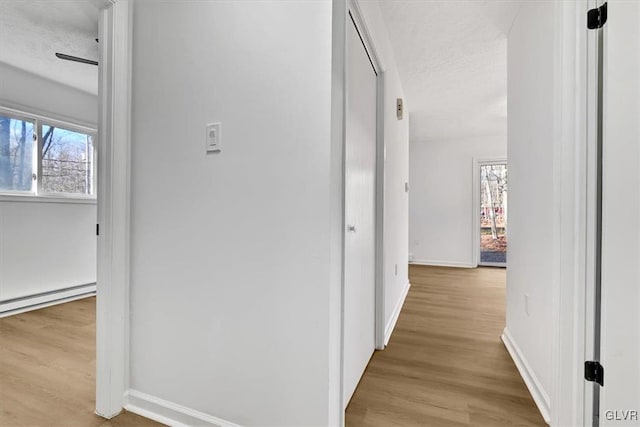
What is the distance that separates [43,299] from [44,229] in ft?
2.36

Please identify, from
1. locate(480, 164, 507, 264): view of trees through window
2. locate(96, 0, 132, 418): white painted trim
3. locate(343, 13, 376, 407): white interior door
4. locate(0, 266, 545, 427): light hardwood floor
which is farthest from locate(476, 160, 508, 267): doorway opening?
locate(96, 0, 132, 418): white painted trim

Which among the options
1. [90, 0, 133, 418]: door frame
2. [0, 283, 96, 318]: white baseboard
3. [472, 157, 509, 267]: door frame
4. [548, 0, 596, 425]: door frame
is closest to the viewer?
[548, 0, 596, 425]: door frame

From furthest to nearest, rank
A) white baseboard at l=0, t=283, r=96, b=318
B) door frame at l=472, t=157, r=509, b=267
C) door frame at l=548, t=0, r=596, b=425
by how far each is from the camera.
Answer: door frame at l=472, t=157, r=509, b=267, white baseboard at l=0, t=283, r=96, b=318, door frame at l=548, t=0, r=596, b=425

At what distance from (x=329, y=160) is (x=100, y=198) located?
112 centimetres

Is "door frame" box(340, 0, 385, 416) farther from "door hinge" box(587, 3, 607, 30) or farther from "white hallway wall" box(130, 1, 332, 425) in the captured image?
"door hinge" box(587, 3, 607, 30)

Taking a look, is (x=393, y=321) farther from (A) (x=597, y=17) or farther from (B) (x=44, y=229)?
(B) (x=44, y=229)

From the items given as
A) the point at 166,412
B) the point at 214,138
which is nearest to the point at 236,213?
the point at 214,138

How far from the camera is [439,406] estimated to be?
149 cm

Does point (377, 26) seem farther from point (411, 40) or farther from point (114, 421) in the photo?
point (114, 421)

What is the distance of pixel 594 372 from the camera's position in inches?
46.3

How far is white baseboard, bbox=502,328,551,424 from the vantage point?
142cm

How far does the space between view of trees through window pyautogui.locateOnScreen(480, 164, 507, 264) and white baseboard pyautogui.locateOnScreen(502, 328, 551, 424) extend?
12.1 feet

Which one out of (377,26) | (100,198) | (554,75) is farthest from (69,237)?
(554,75)

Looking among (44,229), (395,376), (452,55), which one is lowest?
(395,376)
